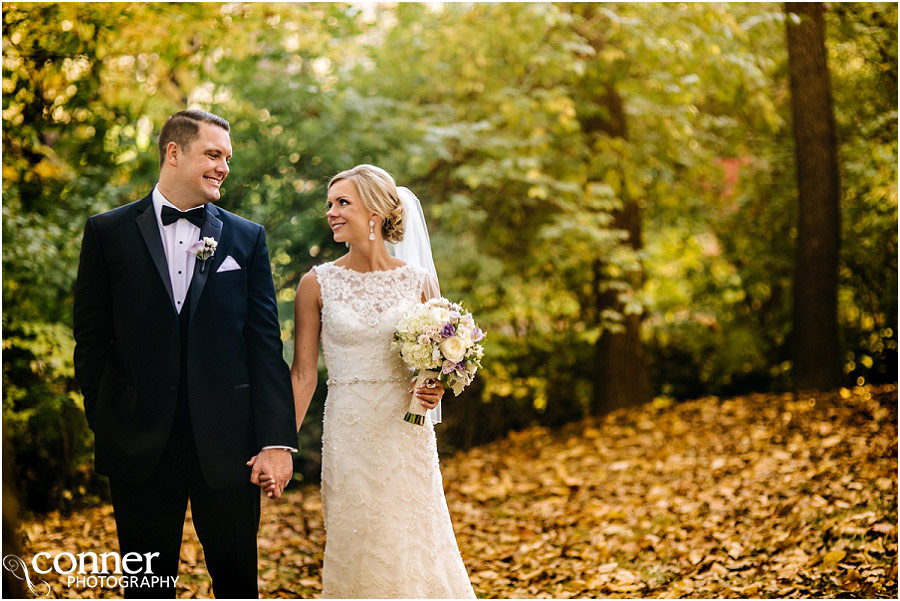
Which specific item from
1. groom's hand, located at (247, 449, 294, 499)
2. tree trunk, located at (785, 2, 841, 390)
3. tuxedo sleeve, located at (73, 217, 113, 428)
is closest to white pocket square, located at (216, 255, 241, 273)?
tuxedo sleeve, located at (73, 217, 113, 428)

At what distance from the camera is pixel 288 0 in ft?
23.2

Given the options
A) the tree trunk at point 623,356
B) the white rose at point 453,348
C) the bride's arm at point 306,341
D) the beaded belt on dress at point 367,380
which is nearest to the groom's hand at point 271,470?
the bride's arm at point 306,341

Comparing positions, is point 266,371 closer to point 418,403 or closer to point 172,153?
point 418,403

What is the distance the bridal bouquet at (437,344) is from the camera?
3271 millimetres

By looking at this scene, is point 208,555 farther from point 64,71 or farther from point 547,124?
point 547,124

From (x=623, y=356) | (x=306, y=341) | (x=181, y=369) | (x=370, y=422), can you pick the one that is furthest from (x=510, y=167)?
(x=181, y=369)

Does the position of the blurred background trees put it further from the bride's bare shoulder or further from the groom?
the groom

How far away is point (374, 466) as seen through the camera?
11.3 ft

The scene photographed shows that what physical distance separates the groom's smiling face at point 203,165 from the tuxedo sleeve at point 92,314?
368 mm

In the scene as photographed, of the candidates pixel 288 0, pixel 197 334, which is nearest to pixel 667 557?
pixel 197 334

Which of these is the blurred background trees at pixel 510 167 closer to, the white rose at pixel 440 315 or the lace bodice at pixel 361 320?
the lace bodice at pixel 361 320

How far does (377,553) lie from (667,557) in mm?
2500

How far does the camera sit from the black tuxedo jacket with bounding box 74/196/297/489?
285cm

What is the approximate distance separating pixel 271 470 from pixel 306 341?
2.43 feet
